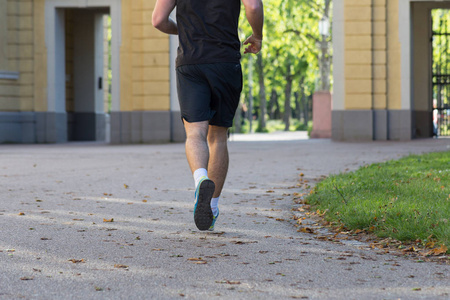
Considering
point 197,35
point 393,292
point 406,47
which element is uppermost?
point 406,47

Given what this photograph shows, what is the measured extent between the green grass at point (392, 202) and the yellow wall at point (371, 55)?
36.0ft

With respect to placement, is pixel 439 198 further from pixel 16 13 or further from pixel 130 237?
pixel 16 13

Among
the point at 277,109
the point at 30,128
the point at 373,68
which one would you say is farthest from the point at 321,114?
the point at 277,109

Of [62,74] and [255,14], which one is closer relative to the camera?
[255,14]

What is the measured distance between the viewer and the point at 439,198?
246 inches

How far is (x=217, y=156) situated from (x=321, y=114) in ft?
75.4

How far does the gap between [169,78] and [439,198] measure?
1513cm

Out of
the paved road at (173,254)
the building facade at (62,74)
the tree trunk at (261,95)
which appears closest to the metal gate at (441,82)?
the building facade at (62,74)

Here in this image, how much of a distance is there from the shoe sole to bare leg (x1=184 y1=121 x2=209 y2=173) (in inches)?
11.0

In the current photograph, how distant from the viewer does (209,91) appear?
5176 millimetres

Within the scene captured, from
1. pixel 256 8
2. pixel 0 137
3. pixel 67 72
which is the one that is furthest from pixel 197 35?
pixel 67 72

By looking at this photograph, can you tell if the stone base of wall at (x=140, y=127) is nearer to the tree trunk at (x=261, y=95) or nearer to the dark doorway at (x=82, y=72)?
the dark doorway at (x=82, y=72)

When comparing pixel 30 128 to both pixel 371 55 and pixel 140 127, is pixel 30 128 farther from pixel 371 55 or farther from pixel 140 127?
pixel 371 55

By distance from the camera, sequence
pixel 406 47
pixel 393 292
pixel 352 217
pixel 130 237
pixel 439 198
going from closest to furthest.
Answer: pixel 393 292, pixel 130 237, pixel 352 217, pixel 439 198, pixel 406 47
